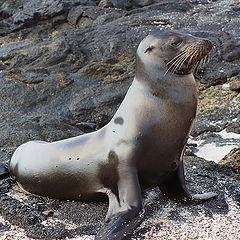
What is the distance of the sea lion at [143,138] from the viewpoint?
3385mm

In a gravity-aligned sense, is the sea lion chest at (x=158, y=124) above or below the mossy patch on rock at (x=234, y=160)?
above

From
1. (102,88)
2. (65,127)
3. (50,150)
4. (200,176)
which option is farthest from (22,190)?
(102,88)

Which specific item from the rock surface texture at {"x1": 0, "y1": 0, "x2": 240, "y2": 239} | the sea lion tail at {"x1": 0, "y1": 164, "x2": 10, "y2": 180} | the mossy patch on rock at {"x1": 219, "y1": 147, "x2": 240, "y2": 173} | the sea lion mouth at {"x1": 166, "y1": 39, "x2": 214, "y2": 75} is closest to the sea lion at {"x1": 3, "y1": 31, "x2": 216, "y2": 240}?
the sea lion mouth at {"x1": 166, "y1": 39, "x2": 214, "y2": 75}

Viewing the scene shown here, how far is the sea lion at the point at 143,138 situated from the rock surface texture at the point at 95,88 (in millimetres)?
223

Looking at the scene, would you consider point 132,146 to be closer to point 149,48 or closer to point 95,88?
point 149,48

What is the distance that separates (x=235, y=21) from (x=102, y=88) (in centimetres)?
375

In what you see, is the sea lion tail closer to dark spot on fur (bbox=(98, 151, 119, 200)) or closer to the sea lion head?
dark spot on fur (bbox=(98, 151, 119, 200))

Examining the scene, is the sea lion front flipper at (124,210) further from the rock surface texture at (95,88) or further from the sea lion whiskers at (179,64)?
the sea lion whiskers at (179,64)

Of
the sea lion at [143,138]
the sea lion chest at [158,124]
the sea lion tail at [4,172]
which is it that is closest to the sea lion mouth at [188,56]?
the sea lion at [143,138]

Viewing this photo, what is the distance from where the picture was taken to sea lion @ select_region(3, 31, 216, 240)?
3.38 metres

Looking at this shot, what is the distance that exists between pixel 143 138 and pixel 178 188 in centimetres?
75

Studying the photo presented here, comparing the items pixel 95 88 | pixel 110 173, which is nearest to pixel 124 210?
pixel 110 173

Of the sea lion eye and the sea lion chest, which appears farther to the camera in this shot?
the sea lion eye

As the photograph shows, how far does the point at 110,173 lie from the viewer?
349 centimetres
